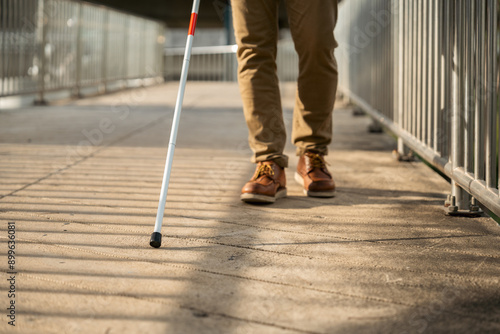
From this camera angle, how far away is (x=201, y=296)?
55.1 inches

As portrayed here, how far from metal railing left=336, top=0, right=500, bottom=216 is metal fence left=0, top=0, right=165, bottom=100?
3802 millimetres

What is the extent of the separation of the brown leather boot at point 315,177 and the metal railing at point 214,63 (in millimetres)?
10781

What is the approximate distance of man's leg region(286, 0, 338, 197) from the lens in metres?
2.45

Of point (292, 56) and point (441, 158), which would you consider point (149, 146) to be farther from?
point (292, 56)

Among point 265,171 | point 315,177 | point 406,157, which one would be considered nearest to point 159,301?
point 265,171

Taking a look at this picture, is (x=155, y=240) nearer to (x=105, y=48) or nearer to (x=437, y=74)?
(x=437, y=74)

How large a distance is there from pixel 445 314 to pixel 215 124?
3.89 m

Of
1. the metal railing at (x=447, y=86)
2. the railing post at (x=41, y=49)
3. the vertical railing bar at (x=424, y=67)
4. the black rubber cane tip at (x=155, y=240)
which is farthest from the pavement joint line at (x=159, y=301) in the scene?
the railing post at (x=41, y=49)

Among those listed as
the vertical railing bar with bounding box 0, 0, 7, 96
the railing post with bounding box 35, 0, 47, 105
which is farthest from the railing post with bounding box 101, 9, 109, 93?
the vertical railing bar with bounding box 0, 0, 7, 96

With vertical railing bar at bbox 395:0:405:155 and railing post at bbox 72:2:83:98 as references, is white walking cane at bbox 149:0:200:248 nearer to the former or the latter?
vertical railing bar at bbox 395:0:405:155

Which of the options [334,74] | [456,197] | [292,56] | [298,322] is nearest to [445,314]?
[298,322]

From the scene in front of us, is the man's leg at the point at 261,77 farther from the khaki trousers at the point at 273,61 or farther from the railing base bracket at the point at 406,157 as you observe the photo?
the railing base bracket at the point at 406,157

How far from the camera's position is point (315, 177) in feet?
8.28

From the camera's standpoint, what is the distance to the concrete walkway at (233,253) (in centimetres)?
129
